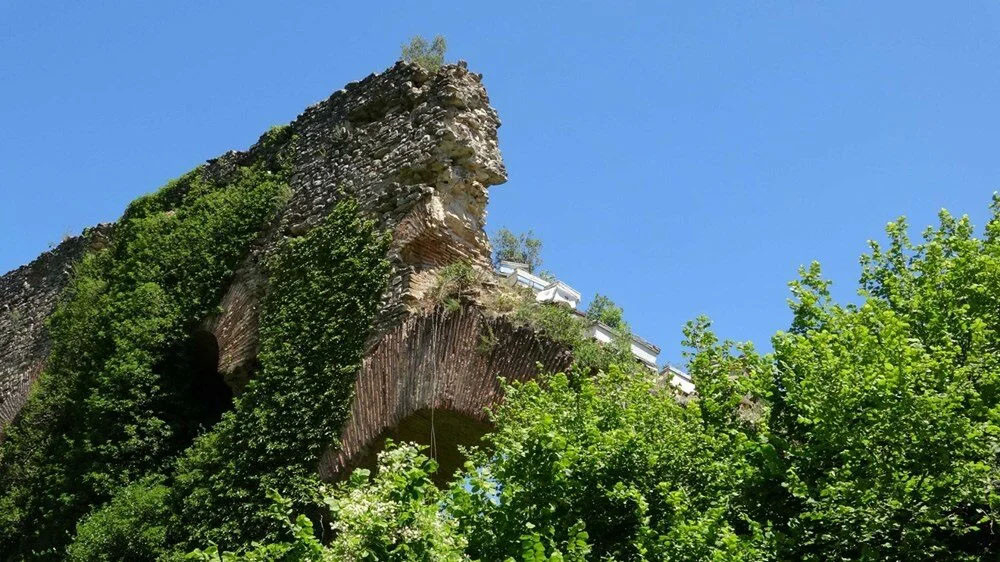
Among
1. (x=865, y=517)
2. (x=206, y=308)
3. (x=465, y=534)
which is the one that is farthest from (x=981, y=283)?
(x=206, y=308)

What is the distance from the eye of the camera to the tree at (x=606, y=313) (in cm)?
Result: 889

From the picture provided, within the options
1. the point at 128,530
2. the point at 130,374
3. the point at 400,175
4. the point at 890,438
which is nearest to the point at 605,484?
the point at 890,438

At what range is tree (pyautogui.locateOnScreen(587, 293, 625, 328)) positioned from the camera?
8.89 m

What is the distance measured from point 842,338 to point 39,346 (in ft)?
37.8

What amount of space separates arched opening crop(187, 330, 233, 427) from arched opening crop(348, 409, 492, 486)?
3.31 m

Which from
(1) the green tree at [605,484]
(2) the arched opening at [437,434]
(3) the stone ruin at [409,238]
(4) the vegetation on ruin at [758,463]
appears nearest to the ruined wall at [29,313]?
(3) the stone ruin at [409,238]

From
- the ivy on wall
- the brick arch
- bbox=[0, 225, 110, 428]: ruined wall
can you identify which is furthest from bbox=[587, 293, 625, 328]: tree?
bbox=[0, 225, 110, 428]: ruined wall

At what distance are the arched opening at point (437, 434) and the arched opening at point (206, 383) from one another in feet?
10.9

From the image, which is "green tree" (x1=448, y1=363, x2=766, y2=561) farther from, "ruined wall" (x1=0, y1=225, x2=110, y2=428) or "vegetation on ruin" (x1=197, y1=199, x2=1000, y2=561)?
"ruined wall" (x1=0, y1=225, x2=110, y2=428)

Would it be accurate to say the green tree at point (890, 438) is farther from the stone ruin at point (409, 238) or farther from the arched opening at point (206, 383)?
the arched opening at point (206, 383)

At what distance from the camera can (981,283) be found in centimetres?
733

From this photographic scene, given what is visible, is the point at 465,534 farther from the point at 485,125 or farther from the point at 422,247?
the point at 485,125

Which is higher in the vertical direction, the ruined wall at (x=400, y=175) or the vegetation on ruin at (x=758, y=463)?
the ruined wall at (x=400, y=175)

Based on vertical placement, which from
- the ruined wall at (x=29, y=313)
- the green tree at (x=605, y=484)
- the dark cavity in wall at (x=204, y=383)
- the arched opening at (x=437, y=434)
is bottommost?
the green tree at (x=605, y=484)
